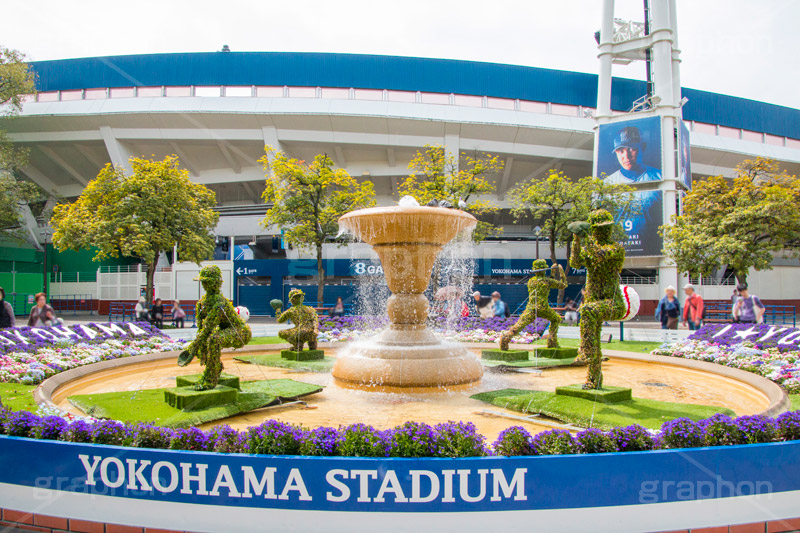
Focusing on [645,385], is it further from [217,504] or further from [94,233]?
[94,233]

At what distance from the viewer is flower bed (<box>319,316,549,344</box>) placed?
12742mm

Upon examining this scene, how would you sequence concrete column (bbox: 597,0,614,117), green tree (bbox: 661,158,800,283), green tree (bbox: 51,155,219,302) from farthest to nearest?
concrete column (bbox: 597,0,614,117) < green tree (bbox: 661,158,800,283) < green tree (bbox: 51,155,219,302)

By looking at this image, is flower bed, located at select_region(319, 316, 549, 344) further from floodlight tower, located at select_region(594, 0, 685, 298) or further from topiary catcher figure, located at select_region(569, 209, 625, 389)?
floodlight tower, located at select_region(594, 0, 685, 298)

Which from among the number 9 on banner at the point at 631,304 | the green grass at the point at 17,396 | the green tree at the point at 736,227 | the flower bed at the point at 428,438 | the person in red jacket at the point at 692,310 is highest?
the green tree at the point at 736,227

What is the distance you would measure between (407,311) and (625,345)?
6.61m

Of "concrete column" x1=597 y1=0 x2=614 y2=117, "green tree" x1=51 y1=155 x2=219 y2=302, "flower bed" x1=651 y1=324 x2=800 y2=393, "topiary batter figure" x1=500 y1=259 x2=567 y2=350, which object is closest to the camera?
"flower bed" x1=651 y1=324 x2=800 y2=393

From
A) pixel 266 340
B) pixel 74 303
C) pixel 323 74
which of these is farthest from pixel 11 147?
pixel 266 340

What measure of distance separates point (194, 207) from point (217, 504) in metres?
20.4

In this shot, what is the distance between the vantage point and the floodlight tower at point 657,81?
27578 mm

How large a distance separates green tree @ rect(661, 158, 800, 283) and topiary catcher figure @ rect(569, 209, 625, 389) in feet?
59.3

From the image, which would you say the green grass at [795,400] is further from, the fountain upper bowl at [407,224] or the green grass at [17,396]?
the green grass at [17,396]

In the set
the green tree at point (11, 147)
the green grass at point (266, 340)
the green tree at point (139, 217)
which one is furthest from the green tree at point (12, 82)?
the green grass at point (266, 340)

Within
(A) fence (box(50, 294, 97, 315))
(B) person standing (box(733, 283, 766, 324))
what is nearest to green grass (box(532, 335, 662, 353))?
(B) person standing (box(733, 283, 766, 324))

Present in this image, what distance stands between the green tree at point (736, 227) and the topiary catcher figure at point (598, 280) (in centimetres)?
1807
